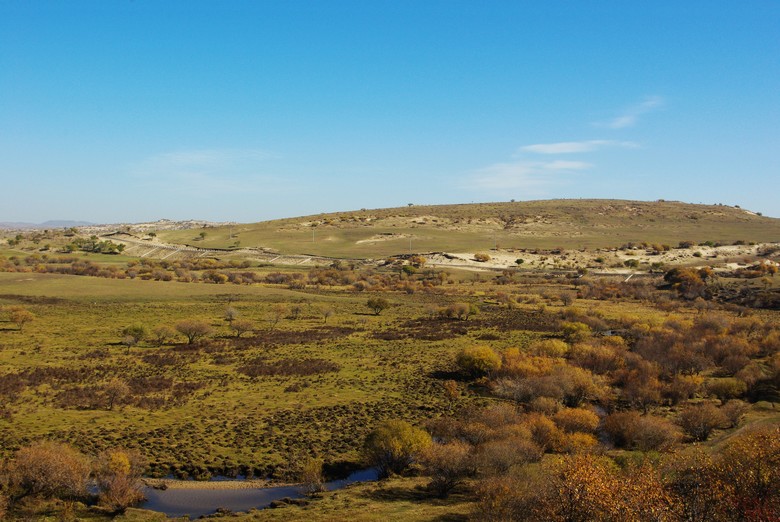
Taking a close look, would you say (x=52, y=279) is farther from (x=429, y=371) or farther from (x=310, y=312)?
(x=429, y=371)

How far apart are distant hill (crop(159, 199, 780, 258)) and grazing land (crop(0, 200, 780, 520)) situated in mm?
45644

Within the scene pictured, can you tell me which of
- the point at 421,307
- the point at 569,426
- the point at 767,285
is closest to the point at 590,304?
the point at 421,307

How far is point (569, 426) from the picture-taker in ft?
87.4

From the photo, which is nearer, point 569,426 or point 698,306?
point 569,426

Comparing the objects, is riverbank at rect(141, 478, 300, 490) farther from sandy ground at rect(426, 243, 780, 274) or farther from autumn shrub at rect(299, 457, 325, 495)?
sandy ground at rect(426, 243, 780, 274)

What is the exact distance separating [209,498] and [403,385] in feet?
59.1

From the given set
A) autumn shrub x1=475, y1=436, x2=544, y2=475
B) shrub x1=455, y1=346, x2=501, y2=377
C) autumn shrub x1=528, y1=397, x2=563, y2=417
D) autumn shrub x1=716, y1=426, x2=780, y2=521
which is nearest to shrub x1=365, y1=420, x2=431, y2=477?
autumn shrub x1=475, y1=436, x2=544, y2=475

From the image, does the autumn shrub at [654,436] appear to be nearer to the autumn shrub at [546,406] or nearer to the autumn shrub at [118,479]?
the autumn shrub at [546,406]

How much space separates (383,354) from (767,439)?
32732 mm

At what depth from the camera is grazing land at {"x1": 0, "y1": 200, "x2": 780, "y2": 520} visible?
19125 millimetres

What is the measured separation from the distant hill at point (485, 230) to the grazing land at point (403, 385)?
45.6 metres

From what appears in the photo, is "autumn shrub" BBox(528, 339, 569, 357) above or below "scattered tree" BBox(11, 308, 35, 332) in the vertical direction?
below

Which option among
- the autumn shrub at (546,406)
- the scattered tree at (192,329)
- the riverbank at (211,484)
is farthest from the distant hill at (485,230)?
the riverbank at (211,484)

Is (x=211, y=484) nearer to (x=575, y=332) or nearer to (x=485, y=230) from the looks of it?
(x=575, y=332)
